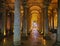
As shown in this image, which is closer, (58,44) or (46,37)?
(58,44)

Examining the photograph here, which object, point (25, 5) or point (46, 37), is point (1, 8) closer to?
A: point (25, 5)

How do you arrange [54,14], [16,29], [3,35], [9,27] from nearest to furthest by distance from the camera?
[16,29] → [3,35] → [9,27] → [54,14]

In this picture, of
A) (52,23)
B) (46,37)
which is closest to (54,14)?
(52,23)

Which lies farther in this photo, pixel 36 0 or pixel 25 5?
pixel 36 0

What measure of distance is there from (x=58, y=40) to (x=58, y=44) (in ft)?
1.63

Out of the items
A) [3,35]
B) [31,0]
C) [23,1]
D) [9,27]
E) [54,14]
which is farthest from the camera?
[54,14]

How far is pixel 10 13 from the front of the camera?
3794cm

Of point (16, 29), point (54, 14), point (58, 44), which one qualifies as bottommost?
point (58, 44)

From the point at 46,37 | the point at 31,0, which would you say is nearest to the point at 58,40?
the point at 46,37

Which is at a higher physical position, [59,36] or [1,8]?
[1,8]

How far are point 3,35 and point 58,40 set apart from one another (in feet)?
38.3

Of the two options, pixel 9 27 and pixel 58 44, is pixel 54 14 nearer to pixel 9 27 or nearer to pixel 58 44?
pixel 9 27

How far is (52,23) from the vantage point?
42.9 m

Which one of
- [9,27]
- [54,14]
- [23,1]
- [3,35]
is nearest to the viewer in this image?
[23,1]
